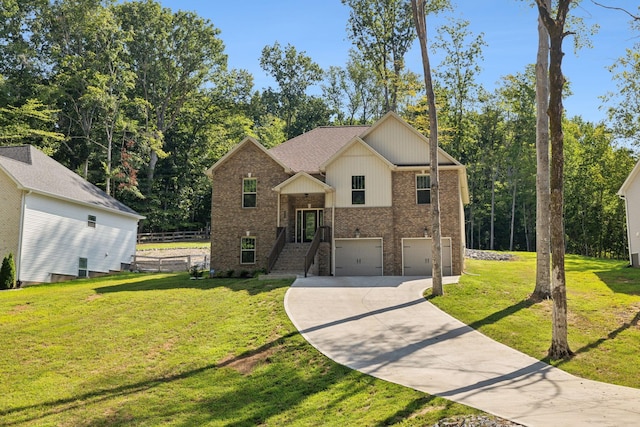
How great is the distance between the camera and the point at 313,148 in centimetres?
2605

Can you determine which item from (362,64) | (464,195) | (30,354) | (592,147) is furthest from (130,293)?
(592,147)

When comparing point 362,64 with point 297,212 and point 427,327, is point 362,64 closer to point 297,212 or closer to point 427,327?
point 297,212

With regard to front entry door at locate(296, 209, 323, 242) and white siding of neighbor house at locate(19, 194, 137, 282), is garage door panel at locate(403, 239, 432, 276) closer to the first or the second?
front entry door at locate(296, 209, 323, 242)

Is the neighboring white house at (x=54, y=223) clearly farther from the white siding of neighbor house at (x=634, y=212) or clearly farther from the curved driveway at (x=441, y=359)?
the white siding of neighbor house at (x=634, y=212)

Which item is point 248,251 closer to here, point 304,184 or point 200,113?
point 304,184

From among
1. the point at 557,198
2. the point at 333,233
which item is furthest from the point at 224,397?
the point at 333,233

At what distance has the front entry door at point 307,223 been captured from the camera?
77.8 ft

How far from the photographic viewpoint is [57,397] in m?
9.50

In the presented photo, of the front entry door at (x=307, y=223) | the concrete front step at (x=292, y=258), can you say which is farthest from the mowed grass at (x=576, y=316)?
the front entry door at (x=307, y=223)

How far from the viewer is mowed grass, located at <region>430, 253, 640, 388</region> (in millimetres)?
10042

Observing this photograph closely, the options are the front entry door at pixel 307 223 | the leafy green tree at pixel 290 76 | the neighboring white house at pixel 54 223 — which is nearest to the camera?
the neighboring white house at pixel 54 223

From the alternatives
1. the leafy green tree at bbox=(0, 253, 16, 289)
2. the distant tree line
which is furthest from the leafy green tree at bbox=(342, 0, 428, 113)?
the leafy green tree at bbox=(0, 253, 16, 289)

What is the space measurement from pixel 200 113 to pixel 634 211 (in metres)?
41.5

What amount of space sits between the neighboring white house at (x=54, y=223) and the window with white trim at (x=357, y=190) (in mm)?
14445
